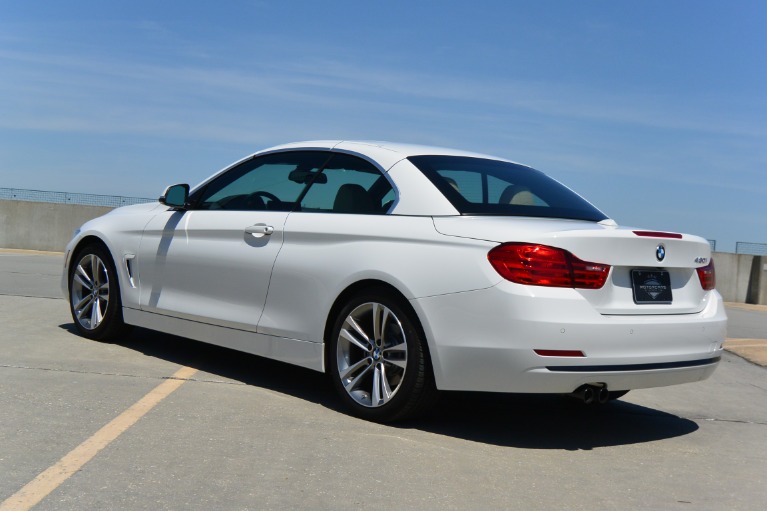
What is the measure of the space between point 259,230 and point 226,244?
37cm

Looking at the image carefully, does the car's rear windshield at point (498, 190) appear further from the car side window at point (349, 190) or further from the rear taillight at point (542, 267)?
the rear taillight at point (542, 267)

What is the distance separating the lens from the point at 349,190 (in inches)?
243

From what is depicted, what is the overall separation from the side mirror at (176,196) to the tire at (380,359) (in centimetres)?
192

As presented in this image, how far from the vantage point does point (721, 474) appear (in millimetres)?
5082

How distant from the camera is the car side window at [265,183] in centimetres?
655

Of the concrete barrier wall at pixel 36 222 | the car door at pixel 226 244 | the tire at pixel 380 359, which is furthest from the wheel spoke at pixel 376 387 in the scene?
the concrete barrier wall at pixel 36 222

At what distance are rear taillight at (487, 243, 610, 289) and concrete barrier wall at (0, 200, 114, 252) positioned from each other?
19.6m

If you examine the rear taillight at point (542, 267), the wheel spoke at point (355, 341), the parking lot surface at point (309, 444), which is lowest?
the parking lot surface at point (309, 444)

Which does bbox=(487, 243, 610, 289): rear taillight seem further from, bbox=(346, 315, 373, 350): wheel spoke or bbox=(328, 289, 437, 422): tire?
bbox=(346, 315, 373, 350): wheel spoke

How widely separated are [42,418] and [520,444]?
252 centimetres

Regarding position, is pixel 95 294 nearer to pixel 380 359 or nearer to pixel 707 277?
pixel 380 359

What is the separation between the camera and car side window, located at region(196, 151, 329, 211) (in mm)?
6551

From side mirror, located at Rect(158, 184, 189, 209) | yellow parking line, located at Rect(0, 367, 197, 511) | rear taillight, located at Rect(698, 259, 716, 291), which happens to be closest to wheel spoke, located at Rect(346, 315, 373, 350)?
yellow parking line, located at Rect(0, 367, 197, 511)

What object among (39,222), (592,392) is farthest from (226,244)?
(39,222)
